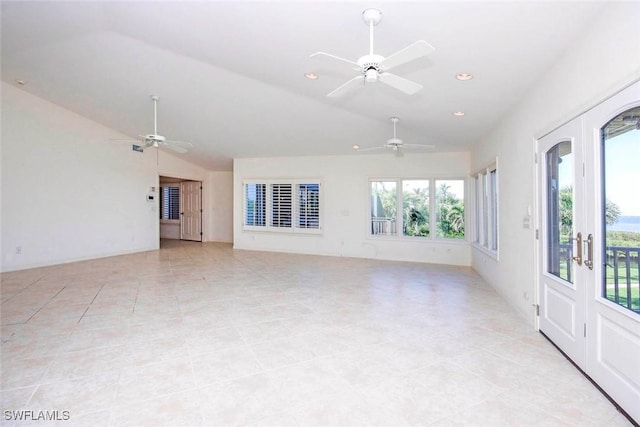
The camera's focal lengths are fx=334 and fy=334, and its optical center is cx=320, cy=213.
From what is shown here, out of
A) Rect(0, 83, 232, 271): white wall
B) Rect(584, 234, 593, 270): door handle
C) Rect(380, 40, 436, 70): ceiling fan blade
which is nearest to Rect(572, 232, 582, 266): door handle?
Rect(584, 234, 593, 270): door handle

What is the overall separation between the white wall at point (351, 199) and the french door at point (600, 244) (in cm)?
450

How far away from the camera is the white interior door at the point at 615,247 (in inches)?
80.4

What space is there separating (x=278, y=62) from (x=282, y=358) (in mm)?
3203

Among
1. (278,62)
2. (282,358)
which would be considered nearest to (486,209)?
(278,62)

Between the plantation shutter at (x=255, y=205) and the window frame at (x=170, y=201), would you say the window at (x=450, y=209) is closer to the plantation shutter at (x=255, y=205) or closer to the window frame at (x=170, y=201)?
the plantation shutter at (x=255, y=205)

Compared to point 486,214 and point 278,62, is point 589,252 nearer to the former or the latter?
point 278,62

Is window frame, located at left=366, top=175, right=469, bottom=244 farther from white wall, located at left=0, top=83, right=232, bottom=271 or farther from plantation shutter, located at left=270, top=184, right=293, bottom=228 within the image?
white wall, located at left=0, top=83, right=232, bottom=271

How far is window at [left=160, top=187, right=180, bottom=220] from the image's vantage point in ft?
40.9

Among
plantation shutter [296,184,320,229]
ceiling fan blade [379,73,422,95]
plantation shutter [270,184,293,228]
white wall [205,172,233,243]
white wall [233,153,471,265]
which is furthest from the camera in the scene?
white wall [205,172,233,243]

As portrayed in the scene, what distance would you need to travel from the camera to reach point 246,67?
14.3 feet

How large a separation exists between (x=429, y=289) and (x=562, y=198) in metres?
2.66

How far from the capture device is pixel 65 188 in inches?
282

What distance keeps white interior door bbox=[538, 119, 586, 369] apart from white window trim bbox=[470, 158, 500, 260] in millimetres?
1680

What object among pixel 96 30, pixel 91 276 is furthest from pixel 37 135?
pixel 96 30
